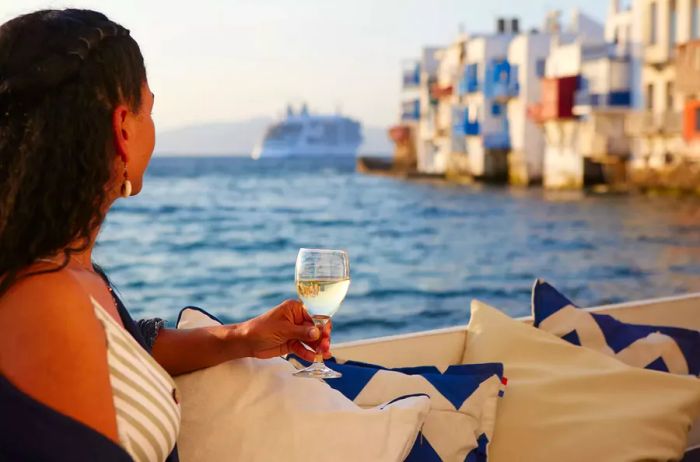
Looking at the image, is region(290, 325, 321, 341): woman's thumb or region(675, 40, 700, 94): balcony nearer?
region(290, 325, 321, 341): woman's thumb

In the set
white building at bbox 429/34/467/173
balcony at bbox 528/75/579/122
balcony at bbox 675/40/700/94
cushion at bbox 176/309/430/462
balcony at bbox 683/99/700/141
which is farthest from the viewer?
white building at bbox 429/34/467/173

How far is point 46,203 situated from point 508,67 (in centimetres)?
4154

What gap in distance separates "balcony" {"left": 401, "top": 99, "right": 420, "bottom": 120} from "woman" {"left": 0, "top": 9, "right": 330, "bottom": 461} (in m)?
57.9

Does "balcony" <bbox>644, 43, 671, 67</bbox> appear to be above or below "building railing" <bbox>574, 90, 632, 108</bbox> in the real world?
above

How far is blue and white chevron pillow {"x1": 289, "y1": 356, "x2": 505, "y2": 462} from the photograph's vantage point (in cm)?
168

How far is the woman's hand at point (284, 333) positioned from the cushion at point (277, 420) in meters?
0.03

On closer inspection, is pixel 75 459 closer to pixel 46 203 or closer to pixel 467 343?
pixel 46 203

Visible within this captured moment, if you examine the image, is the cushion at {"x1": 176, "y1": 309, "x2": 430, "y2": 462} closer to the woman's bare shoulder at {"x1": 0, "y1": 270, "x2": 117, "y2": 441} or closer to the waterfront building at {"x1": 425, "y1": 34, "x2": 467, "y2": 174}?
the woman's bare shoulder at {"x1": 0, "y1": 270, "x2": 117, "y2": 441}

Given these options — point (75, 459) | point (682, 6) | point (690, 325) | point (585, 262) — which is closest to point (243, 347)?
point (75, 459)

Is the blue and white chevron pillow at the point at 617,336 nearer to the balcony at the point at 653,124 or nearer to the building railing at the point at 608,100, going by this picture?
the balcony at the point at 653,124

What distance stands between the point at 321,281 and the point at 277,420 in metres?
0.19

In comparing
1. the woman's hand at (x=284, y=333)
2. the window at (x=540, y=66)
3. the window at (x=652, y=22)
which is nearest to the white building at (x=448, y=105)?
the window at (x=540, y=66)

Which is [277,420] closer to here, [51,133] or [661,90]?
[51,133]

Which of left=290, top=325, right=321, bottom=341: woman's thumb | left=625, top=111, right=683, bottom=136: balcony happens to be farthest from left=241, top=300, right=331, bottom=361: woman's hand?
left=625, top=111, right=683, bottom=136: balcony
